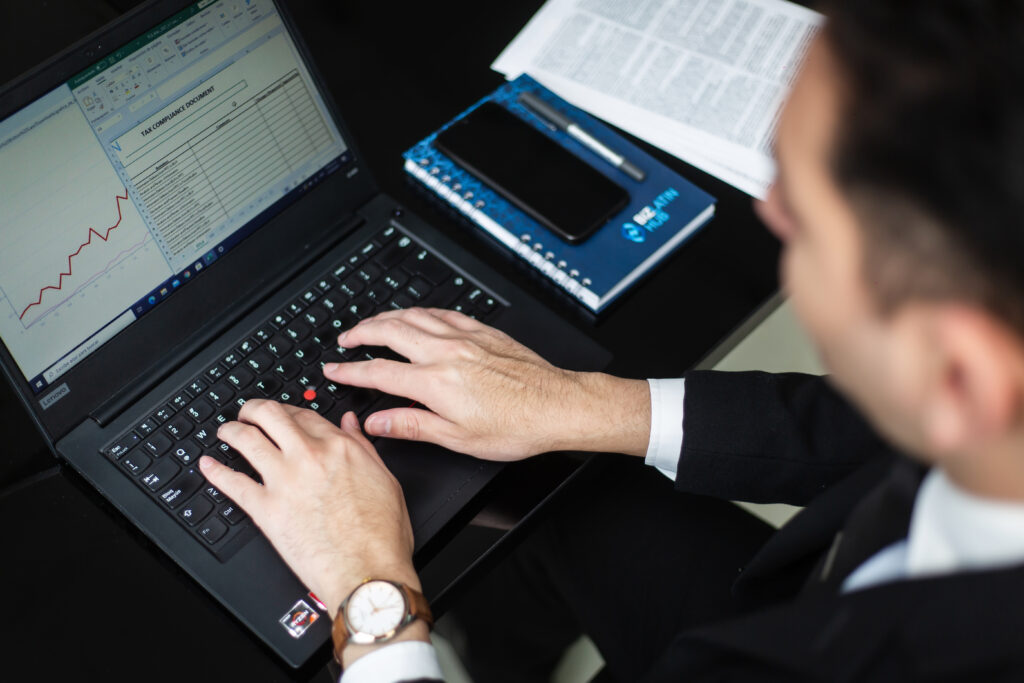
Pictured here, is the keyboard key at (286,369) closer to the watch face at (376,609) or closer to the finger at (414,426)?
the finger at (414,426)

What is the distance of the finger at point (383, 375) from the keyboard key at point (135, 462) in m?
0.18

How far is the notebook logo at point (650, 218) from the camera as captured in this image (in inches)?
39.2

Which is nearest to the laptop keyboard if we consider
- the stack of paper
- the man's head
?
the stack of paper

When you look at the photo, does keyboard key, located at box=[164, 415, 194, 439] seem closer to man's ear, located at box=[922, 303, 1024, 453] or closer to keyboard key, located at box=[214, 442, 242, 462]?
keyboard key, located at box=[214, 442, 242, 462]

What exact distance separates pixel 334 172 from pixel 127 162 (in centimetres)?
23

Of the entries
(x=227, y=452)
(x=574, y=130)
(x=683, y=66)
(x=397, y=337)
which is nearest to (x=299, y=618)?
(x=227, y=452)

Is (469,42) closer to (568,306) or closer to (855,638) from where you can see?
(568,306)

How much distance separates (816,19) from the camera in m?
1.24

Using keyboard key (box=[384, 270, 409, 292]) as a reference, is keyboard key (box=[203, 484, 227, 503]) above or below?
below

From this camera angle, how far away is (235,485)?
0.77 metres

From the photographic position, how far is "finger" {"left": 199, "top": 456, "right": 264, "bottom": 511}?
Result: 77cm

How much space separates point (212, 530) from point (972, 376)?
0.62 meters

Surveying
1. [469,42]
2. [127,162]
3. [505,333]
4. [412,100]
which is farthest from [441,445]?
[469,42]

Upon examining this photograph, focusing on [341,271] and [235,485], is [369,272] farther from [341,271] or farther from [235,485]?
[235,485]
